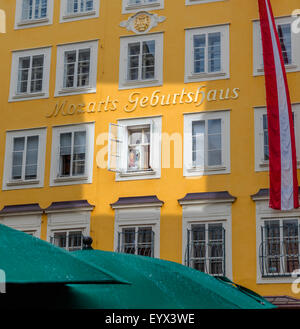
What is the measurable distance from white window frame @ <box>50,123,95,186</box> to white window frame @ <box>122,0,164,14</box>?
3.93 meters

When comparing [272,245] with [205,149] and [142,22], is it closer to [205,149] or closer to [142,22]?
[205,149]

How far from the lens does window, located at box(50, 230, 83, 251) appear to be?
2188cm

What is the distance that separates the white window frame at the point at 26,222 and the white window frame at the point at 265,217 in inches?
266

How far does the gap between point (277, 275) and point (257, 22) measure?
7.49 m

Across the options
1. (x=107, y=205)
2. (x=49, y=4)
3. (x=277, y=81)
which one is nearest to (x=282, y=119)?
(x=277, y=81)

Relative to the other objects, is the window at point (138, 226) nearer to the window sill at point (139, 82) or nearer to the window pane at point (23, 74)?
the window sill at point (139, 82)

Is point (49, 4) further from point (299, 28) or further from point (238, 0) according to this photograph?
point (299, 28)

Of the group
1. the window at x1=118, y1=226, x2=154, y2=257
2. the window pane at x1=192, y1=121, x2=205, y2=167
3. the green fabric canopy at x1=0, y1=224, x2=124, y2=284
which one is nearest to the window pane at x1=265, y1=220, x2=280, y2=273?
the window pane at x1=192, y1=121, x2=205, y2=167

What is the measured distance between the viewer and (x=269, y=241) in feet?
65.3

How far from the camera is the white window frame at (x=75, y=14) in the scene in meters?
23.9

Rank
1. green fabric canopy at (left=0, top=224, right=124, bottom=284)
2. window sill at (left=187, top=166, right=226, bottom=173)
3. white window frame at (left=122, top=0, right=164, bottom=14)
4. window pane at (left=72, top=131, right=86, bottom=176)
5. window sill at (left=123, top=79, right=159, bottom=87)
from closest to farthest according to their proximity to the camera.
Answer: green fabric canopy at (left=0, top=224, right=124, bottom=284) → window sill at (left=187, top=166, right=226, bottom=173) → window sill at (left=123, top=79, right=159, bottom=87) → window pane at (left=72, top=131, right=86, bottom=176) → white window frame at (left=122, top=0, right=164, bottom=14)

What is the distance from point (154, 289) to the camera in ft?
24.2

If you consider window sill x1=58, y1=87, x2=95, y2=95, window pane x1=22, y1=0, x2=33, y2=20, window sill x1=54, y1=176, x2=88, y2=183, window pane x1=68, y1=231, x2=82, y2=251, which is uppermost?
window pane x1=22, y1=0, x2=33, y2=20

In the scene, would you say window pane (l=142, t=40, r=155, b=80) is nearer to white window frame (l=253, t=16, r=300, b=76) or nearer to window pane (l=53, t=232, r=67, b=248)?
white window frame (l=253, t=16, r=300, b=76)
